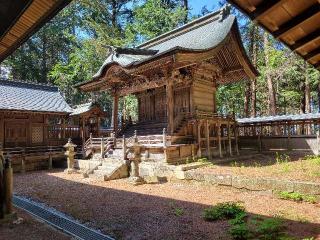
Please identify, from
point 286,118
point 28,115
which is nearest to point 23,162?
point 28,115

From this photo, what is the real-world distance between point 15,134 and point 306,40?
21445 millimetres

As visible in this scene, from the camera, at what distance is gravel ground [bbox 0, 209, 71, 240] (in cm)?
645

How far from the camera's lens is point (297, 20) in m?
4.07

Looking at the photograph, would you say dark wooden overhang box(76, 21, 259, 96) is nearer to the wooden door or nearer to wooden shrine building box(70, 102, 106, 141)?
wooden shrine building box(70, 102, 106, 141)

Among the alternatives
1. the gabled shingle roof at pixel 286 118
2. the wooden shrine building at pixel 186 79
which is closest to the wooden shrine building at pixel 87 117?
the wooden shrine building at pixel 186 79

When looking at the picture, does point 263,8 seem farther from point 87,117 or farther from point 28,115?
point 28,115

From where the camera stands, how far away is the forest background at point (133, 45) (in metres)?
30.4

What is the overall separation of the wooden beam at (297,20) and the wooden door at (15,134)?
2106cm

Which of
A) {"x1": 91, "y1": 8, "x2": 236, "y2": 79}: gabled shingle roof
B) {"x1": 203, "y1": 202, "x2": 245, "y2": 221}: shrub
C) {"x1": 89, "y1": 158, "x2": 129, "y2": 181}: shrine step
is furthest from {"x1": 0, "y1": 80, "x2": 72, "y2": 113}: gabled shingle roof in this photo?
{"x1": 203, "y1": 202, "x2": 245, "y2": 221}: shrub

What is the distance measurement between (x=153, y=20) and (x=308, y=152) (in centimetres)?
2066

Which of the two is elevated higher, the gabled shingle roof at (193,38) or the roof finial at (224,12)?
the roof finial at (224,12)

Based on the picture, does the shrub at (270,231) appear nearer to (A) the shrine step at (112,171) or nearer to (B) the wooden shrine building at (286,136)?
(A) the shrine step at (112,171)

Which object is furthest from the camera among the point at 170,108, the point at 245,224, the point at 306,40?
the point at 170,108

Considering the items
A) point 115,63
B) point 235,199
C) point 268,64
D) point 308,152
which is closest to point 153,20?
point 268,64
